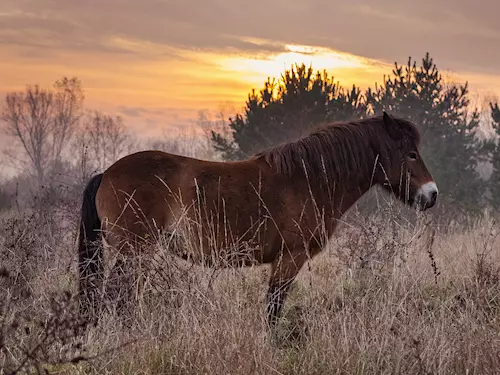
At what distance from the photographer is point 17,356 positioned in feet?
11.5

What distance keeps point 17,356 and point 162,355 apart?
0.97 metres

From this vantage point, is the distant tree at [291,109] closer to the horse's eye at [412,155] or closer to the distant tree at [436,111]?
the distant tree at [436,111]

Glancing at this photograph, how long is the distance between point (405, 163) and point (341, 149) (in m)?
0.63

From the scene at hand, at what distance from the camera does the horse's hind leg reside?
4.41 metres

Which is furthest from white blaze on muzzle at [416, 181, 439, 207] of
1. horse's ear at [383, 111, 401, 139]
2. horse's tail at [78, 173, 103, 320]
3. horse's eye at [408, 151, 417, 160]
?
horse's tail at [78, 173, 103, 320]

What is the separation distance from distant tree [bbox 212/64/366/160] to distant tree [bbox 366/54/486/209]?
4.40 feet

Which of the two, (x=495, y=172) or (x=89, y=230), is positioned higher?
(x=89, y=230)

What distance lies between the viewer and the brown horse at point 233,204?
4.53m

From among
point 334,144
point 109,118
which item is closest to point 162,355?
point 334,144

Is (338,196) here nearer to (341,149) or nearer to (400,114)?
(341,149)

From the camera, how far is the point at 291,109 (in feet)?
56.3

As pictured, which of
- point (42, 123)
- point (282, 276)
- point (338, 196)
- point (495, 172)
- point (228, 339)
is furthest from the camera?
point (42, 123)

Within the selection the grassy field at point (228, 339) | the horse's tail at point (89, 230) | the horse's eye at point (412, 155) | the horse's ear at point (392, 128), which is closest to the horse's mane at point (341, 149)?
the horse's ear at point (392, 128)

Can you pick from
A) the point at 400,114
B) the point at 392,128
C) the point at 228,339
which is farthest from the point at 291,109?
the point at 228,339
